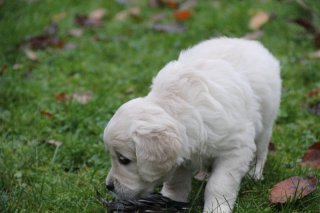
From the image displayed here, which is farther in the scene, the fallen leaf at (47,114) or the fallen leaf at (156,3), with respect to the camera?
the fallen leaf at (156,3)

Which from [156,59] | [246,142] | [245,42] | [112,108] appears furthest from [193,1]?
[246,142]

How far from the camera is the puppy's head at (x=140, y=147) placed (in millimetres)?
3326

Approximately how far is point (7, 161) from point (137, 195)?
131 centimetres

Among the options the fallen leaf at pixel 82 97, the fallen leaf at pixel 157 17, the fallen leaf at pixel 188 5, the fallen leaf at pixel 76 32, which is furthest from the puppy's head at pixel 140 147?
the fallen leaf at pixel 188 5

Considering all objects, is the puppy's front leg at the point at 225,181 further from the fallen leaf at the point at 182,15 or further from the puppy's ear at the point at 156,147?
the fallen leaf at the point at 182,15

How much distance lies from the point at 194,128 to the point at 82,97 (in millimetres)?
2468

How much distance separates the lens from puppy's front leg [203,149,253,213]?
11.9 ft

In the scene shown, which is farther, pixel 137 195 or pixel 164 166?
pixel 137 195

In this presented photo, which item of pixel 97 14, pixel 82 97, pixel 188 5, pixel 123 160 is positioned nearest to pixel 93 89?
pixel 82 97

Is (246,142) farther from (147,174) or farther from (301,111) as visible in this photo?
(301,111)

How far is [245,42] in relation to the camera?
14.3 ft

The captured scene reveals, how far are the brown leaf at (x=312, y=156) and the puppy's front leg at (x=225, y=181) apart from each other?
86 cm

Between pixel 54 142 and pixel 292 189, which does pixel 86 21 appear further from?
pixel 292 189

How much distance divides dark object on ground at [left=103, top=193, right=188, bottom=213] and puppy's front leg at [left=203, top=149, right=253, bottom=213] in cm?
19
